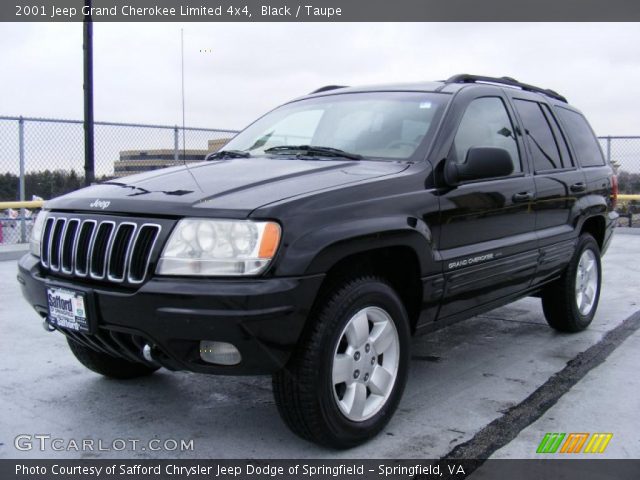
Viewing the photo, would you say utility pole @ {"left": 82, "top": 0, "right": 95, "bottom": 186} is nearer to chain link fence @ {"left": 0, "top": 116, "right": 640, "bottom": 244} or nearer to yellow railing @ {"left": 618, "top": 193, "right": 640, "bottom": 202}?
chain link fence @ {"left": 0, "top": 116, "right": 640, "bottom": 244}

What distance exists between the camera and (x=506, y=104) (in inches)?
175

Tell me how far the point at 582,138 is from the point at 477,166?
95.2 inches

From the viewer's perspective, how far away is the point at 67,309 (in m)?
3.04

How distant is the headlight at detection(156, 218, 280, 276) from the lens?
2666mm

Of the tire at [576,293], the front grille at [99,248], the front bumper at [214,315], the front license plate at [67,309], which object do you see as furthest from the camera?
the tire at [576,293]

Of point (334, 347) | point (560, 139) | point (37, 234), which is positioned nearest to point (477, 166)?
point (334, 347)

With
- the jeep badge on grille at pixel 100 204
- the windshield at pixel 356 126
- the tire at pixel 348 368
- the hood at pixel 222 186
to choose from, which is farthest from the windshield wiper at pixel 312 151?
the jeep badge on grille at pixel 100 204

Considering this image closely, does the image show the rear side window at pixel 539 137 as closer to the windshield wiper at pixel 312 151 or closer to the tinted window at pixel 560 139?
the tinted window at pixel 560 139

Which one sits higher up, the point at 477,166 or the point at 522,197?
the point at 477,166

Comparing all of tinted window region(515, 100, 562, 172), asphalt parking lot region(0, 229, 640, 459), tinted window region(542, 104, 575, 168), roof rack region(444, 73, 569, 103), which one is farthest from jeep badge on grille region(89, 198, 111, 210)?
tinted window region(542, 104, 575, 168)

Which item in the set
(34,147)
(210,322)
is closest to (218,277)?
(210,322)

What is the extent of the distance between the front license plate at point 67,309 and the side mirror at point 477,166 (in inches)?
77.5

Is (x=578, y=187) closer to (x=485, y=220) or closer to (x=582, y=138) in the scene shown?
(x=582, y=138)

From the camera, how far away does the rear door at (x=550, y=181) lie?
4.54 m
